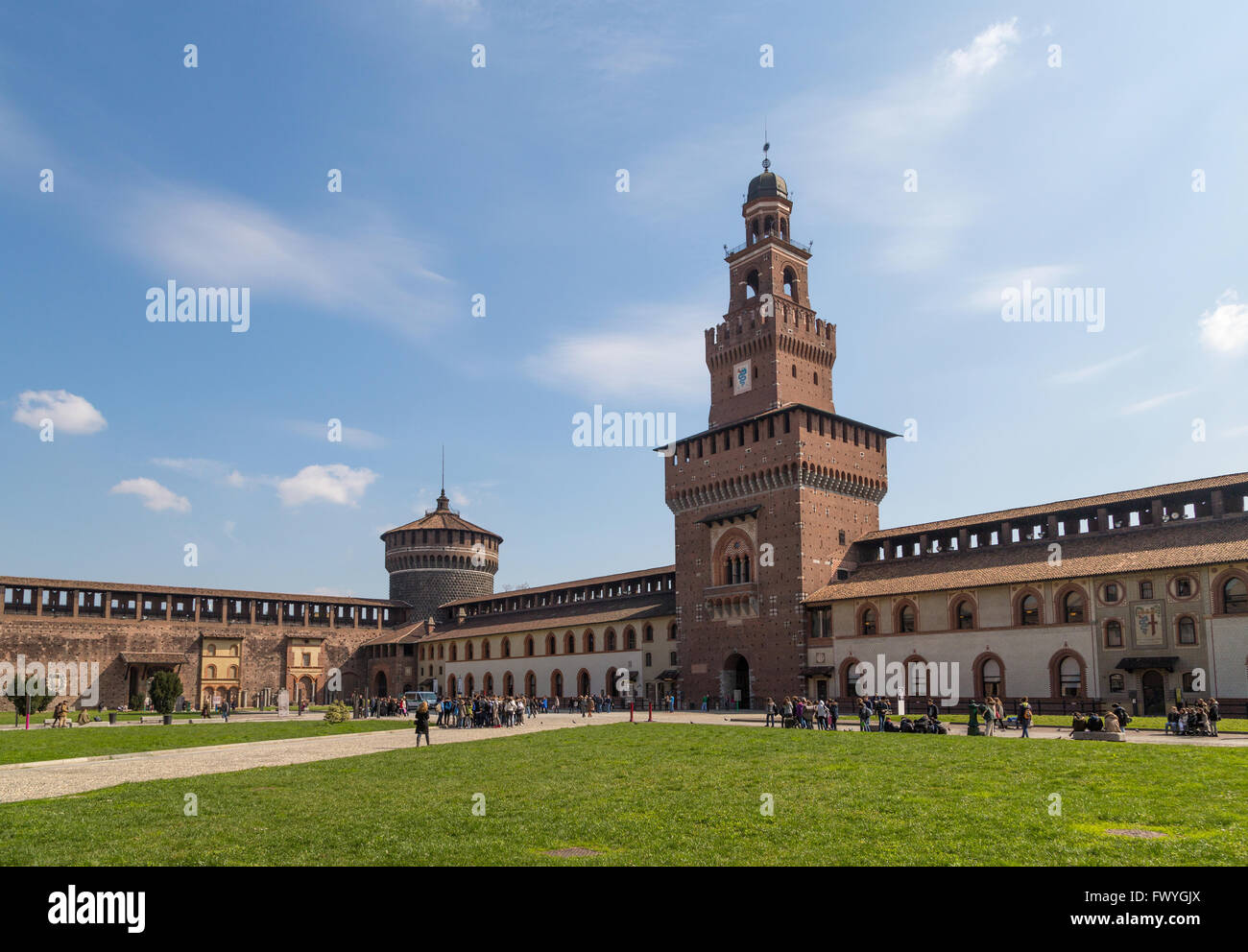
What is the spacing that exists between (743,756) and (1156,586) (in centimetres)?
2459

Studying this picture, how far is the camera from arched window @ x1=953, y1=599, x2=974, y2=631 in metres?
43.3

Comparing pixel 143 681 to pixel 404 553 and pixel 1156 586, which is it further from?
pixel 1156 586

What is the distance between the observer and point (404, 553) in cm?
8438

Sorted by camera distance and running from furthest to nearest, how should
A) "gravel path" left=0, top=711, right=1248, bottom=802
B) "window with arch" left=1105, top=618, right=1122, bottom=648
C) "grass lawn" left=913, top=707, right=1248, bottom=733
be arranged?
"window with arch" left=1105, top=618, right=1122, bottom=648, "grass lawn" left=913, top=707, right=1248, bottom=733, "gravel path" left=0, top=711, right=1248, bottom=802

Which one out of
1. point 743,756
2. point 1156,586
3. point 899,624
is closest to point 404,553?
point 899,624

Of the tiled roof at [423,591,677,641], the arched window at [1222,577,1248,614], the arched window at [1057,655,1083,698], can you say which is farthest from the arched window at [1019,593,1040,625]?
the tiled roof at [423,591,677,641]

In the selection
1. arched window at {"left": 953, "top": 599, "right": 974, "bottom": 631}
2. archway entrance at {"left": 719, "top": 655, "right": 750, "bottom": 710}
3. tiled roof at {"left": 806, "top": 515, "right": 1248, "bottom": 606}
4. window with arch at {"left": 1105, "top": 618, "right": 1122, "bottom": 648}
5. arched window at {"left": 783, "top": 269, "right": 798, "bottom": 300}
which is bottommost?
archway entrance at {"left": 719, "top": 655, "right": 750, "bottom": 710}

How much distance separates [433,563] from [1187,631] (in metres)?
60.3

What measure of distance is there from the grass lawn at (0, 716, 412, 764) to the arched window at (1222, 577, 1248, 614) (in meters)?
30.7

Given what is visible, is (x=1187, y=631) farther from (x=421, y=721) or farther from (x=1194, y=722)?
(x=421, y=721)

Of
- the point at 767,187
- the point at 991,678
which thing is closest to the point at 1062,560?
the point at 991,678

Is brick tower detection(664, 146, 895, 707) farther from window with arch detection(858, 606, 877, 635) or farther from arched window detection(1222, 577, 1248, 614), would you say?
arched window detection(1222, 577, 1248, 614)

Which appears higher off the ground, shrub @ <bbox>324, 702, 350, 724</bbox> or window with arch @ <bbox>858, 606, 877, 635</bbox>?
window with arch @ <bbox>858, 606, 877, 635</bbox>

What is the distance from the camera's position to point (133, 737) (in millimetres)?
31297
